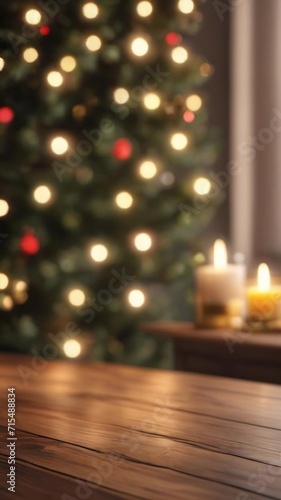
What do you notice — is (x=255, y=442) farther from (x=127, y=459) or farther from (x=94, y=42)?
(x=94, y=42)

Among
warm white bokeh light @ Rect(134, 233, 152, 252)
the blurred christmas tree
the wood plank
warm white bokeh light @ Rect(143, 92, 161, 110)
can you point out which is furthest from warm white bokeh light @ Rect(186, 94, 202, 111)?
the wood plank

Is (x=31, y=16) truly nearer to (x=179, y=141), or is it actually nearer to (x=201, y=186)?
(x=179, y=141)

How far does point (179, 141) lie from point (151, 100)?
0.16 meters

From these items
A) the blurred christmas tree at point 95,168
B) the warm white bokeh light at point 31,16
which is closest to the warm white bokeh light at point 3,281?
the blurred christmas tree at point 95,168

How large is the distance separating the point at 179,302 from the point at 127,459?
7.28 ft

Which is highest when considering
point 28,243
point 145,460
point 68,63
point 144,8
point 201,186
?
point 144,8

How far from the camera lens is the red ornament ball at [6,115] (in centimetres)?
234

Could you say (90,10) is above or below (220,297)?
above

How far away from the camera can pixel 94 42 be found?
7.88 ft

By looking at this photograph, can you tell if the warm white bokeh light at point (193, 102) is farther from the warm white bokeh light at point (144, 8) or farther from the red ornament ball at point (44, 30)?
the red ornament ball at point (44, 30)

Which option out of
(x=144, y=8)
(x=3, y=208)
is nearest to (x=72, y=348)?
(x=3, y=208)

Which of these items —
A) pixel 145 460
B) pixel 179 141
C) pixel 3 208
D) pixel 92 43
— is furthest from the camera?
pixel 179 141

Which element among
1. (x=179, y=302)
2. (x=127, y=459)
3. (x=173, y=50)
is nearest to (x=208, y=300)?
(x=127, y=459)

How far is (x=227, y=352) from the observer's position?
162 cm
